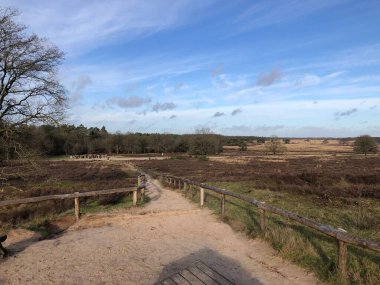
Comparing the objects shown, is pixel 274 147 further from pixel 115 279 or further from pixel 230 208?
pixel 115 279

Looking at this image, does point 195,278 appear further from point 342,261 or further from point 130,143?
point 130,143

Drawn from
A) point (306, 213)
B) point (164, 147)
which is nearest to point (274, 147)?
point (164, 147)

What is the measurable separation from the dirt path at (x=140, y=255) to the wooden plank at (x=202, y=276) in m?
0.94

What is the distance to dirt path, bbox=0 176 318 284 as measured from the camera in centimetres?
675

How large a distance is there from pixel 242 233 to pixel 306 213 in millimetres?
5132

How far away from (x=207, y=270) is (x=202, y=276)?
462 millimetres

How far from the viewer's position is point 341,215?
13.5 m

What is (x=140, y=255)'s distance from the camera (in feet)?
26.9

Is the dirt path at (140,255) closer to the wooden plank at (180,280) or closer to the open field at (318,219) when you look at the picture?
the open field at (318,219)

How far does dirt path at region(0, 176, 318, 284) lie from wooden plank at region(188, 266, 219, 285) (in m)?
0.94

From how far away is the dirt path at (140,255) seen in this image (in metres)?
6.75

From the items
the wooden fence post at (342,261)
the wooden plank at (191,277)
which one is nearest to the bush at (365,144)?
the wooden fence post at (342,261)

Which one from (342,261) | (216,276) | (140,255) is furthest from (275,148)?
(216,276)

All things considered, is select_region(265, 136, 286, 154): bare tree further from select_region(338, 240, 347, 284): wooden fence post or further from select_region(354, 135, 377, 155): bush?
select_region(338, 240, 347, 284): wooden fence post
